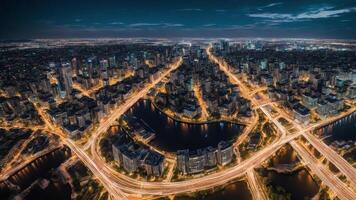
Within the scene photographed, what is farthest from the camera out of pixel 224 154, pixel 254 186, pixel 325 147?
pixel 325 147

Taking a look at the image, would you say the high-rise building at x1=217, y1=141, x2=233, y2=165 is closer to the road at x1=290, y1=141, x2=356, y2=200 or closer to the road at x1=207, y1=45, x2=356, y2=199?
the road at x1=290, y1=141, x2=356, y2=200

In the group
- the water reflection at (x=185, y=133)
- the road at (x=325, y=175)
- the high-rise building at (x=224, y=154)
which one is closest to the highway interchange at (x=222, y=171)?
the road at (x=325, y=175)

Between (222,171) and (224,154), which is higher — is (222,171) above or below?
below

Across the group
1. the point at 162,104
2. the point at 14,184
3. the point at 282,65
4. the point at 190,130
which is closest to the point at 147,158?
the point at 190,130

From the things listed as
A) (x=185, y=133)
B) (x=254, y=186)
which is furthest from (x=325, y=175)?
(x=185, y=133)

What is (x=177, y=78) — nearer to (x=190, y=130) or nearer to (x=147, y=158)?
(x=190, y=130)

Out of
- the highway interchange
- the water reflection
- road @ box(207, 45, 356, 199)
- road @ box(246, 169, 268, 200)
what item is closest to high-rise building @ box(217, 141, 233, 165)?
the highway interchange

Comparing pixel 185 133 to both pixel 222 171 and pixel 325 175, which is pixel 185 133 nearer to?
pixel 222 171

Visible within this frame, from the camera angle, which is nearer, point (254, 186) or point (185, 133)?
point (254, 186)

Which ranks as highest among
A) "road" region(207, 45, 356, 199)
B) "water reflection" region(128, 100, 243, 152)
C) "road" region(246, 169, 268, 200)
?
"road" region(207, 45, 356, 199)

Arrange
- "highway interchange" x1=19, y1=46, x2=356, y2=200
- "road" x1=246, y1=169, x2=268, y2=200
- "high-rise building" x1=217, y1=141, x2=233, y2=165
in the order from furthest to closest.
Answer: "high-rise building" x1=217, y1=141, x2=233, y2=165, "highway interchange" x1=19, y1=46, x2=356, y2=200, "road" x1=246, y1=169, x2=268, y2=200

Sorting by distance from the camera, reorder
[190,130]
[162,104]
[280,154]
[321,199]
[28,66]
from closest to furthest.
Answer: [321,199] → [280,154] → [190,130] → [162,104] → [28,66]
